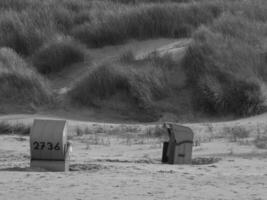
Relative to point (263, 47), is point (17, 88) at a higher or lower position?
lower

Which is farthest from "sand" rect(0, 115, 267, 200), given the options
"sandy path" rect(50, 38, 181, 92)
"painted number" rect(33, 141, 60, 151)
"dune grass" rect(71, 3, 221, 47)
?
"dune grass" rect(71, 3, 221, 47)

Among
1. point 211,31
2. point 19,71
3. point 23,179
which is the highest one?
point 211,31

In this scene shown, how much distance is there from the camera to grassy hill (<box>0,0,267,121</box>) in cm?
1772

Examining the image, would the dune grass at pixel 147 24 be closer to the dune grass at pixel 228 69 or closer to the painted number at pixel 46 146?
the dune grass at pixel 228 69

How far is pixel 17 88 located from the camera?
60.9ft

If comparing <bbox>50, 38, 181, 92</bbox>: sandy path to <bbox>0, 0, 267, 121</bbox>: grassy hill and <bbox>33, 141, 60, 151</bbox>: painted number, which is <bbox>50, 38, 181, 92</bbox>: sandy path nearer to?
<bbox>0, 0, 267, 121</bbox>: grassy hill

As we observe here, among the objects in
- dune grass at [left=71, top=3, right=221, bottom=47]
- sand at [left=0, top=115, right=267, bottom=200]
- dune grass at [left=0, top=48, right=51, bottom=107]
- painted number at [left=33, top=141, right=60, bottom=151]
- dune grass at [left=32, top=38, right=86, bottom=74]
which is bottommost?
sand at [left=0, top=115, right=267, bottom=200]

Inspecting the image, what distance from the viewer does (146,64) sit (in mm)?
19109

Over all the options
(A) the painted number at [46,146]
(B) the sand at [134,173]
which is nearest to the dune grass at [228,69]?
(B) the sand at [134,173]

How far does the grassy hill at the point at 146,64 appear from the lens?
58.1 ft

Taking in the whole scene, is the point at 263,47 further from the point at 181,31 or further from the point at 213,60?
the point at 181,31

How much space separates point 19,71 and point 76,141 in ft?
17.0

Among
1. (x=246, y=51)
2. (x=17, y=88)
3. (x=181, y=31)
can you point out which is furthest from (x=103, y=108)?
(x=181, y=31)

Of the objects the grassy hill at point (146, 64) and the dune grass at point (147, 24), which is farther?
the dune grass at point (147, 24)
